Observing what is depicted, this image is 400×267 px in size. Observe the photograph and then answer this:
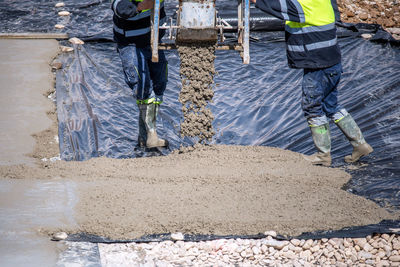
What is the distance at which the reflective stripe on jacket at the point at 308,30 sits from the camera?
426cm

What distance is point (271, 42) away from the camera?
24.4ft

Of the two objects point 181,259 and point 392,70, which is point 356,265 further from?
point 392,70

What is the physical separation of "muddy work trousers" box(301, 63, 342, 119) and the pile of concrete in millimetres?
1463

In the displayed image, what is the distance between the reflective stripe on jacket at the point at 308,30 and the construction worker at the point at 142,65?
1161mm

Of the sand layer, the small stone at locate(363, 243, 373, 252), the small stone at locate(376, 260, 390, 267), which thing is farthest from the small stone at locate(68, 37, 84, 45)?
the small stone at locate(376, 260, 390, 267)

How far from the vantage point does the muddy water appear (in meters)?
4.71

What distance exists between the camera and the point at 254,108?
5.72m

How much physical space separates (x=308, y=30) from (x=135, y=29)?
1.59 m

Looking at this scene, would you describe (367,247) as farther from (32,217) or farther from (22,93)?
(22,93)

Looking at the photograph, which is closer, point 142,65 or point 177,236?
point 177,236

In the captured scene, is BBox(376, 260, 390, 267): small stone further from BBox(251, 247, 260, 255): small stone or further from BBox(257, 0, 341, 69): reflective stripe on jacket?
BBox(257, 0, 341, 69): reflective stripe on jacket

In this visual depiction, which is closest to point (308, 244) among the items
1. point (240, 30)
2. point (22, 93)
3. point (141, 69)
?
point (240, 30)

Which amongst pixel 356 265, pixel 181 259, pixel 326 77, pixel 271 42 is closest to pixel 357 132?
pixel 326 77

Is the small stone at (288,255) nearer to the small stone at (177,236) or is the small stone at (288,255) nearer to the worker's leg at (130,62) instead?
the small stone at (177,236)
